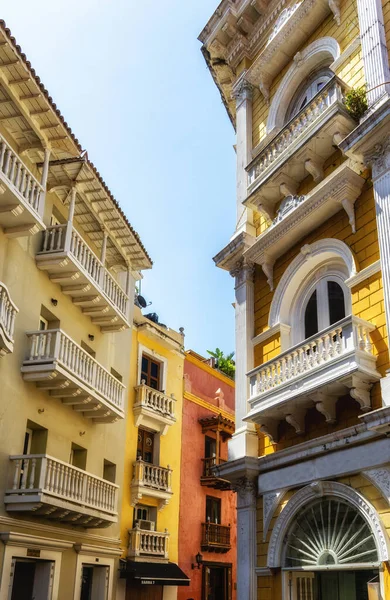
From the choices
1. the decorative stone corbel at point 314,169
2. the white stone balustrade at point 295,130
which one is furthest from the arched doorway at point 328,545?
the white stone balustrade at point 295,130

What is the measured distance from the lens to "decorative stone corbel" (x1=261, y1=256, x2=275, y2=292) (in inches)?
519

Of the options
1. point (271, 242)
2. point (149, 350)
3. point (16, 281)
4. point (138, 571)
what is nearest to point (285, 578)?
point (271, 242)

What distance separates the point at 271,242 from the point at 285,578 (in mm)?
6185

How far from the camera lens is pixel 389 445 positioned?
9281 mm

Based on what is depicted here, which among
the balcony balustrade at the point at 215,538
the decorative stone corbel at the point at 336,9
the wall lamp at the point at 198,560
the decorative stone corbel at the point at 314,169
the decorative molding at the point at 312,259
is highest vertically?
the decorative stone corbel at the point at 336,9

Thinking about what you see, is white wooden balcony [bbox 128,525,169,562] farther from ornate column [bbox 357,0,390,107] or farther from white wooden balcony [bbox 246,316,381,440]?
ornate column [bbox 357,0,390,107]

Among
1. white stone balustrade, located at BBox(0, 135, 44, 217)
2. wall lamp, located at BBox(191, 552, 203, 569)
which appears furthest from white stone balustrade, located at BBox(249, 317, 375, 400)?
wall lamp, located at BBox(191, 552, 203, 569)

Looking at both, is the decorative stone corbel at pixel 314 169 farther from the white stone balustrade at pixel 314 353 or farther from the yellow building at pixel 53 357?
the yellow building at pixel 53 357

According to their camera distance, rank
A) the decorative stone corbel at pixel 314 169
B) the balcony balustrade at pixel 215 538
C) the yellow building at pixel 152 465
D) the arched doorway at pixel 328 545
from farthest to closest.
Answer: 1. the balcony balustrade at pixel 215 538
2. the yellow building at pixel 152 465
3. the decorative stone corbel at pixel 314 169
4. the arched doorway at pixel 328 545

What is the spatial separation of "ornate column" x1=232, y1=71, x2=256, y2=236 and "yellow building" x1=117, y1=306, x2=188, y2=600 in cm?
981

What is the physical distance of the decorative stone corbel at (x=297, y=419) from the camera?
11102 millimetres

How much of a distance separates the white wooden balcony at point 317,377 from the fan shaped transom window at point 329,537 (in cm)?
138

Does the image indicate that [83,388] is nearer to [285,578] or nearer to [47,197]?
[47,197]

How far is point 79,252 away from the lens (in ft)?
57.8
